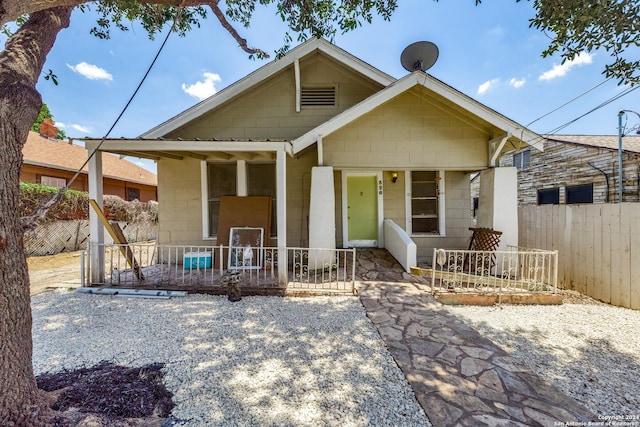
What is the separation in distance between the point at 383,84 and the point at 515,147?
12.6ft

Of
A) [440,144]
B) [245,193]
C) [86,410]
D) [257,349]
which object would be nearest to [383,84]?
[440,144]

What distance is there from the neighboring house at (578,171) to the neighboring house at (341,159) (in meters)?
6.17

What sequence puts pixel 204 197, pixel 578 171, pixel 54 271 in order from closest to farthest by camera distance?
pixel 54 271, pixel 204 197, pixel 578 171

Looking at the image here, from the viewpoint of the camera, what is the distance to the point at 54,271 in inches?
264

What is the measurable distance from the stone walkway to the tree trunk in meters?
3.01

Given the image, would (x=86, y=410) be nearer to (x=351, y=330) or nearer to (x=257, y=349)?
(x=257, y=349)

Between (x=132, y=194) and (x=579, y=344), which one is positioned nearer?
(x=579, y=344)

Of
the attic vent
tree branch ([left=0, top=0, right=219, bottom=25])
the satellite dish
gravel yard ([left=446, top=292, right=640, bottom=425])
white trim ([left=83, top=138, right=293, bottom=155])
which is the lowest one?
gravel yard ([left=446, top=292, right=640, bottom=425])

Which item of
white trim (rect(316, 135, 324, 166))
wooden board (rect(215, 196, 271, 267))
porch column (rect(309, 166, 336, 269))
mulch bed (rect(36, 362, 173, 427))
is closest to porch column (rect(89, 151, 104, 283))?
wooden board (rect(215, 196, 271, 267))

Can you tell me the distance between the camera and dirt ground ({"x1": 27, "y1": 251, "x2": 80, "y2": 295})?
5.33 metres

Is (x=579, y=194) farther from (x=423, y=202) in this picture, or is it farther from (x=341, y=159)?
(x=341, y=159)

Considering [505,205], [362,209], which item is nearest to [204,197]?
[362,209]

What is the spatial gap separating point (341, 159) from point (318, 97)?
2.13 m

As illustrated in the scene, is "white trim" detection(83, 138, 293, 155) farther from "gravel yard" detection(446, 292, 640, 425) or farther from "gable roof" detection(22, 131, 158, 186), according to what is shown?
"gable roof" detection(22, 131, 158, 186)
